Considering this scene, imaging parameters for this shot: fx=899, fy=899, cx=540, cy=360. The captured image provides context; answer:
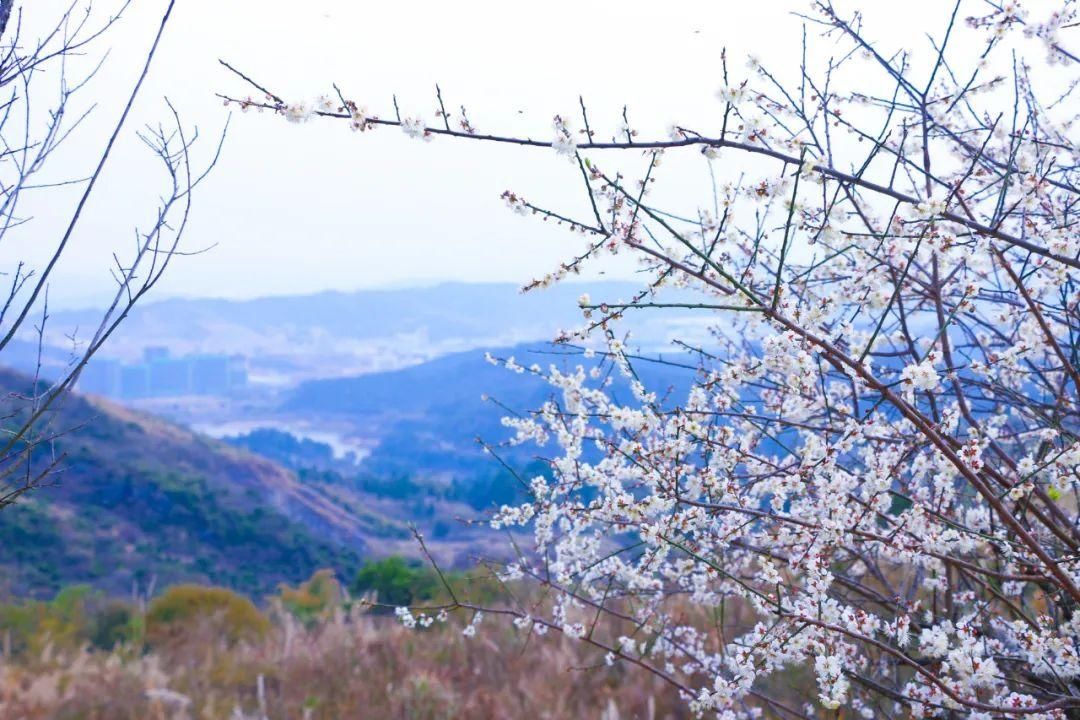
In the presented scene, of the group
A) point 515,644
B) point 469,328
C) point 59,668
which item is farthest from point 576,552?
point 469,328

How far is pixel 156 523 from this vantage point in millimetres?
32438

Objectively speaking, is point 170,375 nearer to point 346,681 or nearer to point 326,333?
point 326,333

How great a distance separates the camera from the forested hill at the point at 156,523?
2659 cm

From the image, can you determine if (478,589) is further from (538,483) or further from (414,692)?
(538,483)

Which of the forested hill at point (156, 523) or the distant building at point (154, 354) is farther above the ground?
the distant building at point (154, 354)

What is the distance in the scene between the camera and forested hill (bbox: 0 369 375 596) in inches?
1047

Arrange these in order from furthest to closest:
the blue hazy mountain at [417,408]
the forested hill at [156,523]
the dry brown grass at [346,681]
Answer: the blue hazy mountain at [417,408], the forested hill at [156,523], the dry brown grass at [346,681]

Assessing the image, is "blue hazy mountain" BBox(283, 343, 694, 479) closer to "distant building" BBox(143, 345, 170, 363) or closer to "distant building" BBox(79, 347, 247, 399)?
"distant building" BBox(79, 347, 247, 399)

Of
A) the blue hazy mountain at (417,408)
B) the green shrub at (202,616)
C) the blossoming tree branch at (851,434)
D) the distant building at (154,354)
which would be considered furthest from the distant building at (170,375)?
the blossoming tree branch at (851,434)

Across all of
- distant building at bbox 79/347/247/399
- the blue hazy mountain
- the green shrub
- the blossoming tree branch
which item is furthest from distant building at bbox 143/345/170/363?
the blossoming tree branch

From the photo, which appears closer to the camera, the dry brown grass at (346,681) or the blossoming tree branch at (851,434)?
the blossoming tree branch at (851,434)

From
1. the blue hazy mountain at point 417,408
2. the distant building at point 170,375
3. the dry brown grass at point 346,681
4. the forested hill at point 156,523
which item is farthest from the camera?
the distant building at point 170,375

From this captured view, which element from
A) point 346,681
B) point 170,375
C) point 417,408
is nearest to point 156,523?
point 346,681

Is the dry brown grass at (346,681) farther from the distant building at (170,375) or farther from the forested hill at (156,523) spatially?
the distant building at (170,375)
